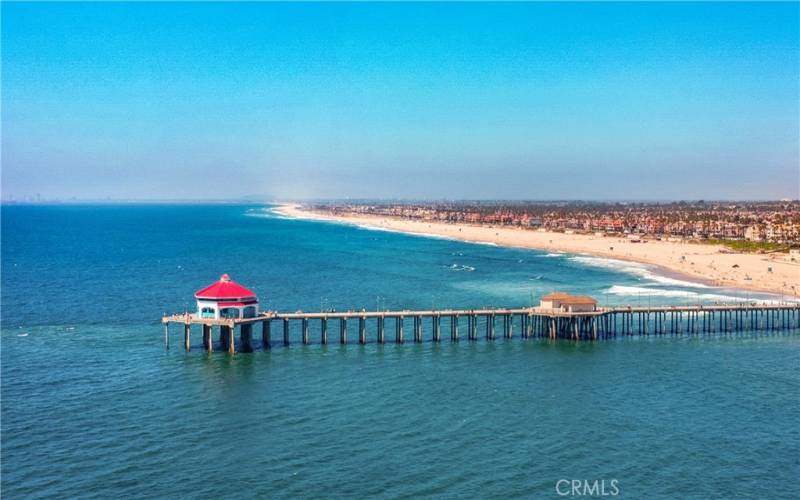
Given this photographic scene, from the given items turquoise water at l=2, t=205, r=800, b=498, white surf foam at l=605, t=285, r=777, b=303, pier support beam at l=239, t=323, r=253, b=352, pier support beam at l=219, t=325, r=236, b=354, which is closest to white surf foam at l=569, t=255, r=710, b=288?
white surf foam at l=605, t=285, r=777, b=303

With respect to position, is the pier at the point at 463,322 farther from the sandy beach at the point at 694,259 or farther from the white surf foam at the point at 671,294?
the sandy beach at the point at 694,259

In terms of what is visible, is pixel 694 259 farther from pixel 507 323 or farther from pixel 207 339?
pixel 207 339

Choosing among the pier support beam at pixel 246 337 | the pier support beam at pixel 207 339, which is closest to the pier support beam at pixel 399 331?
the pier support beam at pixel 246 337

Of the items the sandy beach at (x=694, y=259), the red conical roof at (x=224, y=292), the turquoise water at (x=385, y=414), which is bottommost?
the turquoise water at (x=385, y=414)

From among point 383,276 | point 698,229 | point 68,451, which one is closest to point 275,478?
point 68,451

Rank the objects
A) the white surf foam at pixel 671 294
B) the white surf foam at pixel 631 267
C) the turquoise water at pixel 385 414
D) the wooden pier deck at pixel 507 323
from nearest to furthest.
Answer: the turquoise water at pixel 385 414 → the wooden pier deck at pixel 507 323 → the white surf foam at pixel 671 294 → the white surf foam at pixel 631 267

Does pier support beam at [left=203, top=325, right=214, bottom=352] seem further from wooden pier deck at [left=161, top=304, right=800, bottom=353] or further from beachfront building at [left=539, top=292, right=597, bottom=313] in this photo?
beachfront building at [left=539, top=292, right=597, bottom=313]

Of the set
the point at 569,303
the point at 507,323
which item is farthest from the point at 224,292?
the point at 569,303
